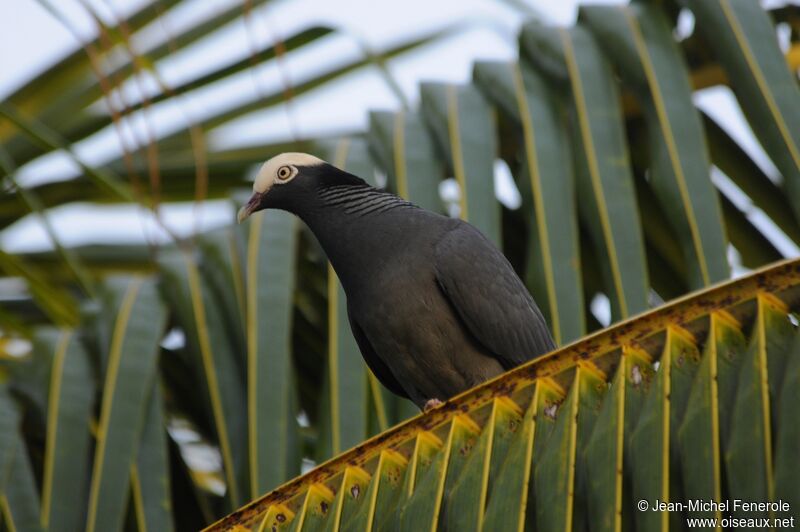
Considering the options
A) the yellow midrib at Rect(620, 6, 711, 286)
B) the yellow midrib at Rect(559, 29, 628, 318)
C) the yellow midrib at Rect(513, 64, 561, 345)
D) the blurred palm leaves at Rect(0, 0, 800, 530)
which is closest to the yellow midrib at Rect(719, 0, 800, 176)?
the blurred palm leaves at Rect(0, 0, 800, 530)

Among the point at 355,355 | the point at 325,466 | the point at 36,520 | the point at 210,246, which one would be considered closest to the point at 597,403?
the point at 325,466

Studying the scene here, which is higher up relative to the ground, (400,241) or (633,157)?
(633,157)

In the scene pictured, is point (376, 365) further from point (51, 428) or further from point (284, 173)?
point (51, 428)

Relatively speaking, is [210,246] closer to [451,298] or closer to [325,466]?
[451,298]

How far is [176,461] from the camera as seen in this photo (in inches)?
135

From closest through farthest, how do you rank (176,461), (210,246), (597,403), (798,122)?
(597,403) < (798,122) < (176,461) < (210,246)

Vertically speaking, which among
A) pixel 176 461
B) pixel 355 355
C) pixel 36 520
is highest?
pixel 355 355

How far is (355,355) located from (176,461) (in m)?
0.63

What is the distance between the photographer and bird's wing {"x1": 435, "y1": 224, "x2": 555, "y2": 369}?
3.77 meters

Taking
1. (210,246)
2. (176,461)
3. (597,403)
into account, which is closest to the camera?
(597,403)

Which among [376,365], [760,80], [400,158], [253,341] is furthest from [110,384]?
[760,80]

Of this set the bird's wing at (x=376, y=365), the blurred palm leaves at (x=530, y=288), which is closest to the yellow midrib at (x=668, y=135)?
the blurred palm leaves at (x=530, y=288)

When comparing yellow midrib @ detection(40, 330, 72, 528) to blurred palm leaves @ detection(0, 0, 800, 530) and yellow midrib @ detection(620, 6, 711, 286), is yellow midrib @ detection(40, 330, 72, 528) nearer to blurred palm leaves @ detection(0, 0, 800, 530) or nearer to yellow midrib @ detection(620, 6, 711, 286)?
blurred palm leaves @ detection(0, 0, 800, 530)
